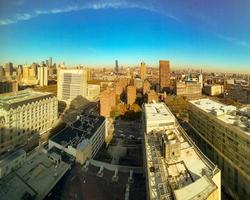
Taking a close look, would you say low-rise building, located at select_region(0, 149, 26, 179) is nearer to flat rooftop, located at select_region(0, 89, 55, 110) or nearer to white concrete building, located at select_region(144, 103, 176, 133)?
flat rooftop, located at select_region(0, 89, 55, 110)

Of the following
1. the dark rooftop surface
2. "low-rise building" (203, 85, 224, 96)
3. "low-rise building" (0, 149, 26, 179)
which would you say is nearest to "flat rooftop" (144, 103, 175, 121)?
the dark rooftop surface

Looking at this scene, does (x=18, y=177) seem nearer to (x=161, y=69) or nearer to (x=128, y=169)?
(x=128, y=169)

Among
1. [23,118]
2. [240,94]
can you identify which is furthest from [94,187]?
[240,94]

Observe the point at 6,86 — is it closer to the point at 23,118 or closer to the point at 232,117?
the point at 23,118

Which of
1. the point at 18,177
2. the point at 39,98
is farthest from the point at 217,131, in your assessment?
the point at 39,98

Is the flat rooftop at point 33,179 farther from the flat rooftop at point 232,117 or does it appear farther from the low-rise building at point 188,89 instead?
the low-rise building at point 188,89

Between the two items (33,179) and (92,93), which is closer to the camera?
(33,179)
